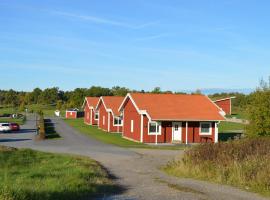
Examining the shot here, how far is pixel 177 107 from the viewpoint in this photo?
Answer: 46125mm

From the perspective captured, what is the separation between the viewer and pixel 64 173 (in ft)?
55.9

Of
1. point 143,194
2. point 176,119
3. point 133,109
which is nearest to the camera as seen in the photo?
point 143,194

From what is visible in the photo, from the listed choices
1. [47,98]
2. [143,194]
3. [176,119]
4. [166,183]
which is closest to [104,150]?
[176,119]

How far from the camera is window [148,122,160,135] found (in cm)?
4334

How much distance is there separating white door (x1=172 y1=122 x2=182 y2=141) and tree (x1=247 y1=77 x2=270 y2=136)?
16109 mm

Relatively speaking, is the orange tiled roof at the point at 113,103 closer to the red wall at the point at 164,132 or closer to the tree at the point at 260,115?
the red wall at the point at 164,132

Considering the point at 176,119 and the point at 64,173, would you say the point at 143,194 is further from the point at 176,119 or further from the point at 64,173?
the point at 176,119

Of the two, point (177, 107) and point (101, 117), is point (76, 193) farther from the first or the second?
point (101, 117)

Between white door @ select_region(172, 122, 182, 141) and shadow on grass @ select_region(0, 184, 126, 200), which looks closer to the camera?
shadow on grass @ select_region(0, 184, 126, 200)

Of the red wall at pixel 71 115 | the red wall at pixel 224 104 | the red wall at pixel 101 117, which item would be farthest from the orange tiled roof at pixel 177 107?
the red wall at pixel 71 115

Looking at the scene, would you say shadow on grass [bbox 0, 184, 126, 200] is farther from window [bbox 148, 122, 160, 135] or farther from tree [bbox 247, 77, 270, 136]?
window [bbox 148, 122, 160, 135]

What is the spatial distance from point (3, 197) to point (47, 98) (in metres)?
145

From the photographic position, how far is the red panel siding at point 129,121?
44.8 metres

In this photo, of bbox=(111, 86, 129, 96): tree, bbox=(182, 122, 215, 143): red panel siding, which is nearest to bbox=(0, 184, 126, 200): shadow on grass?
bbox=(182, 122, 215, 143): red panel siding
